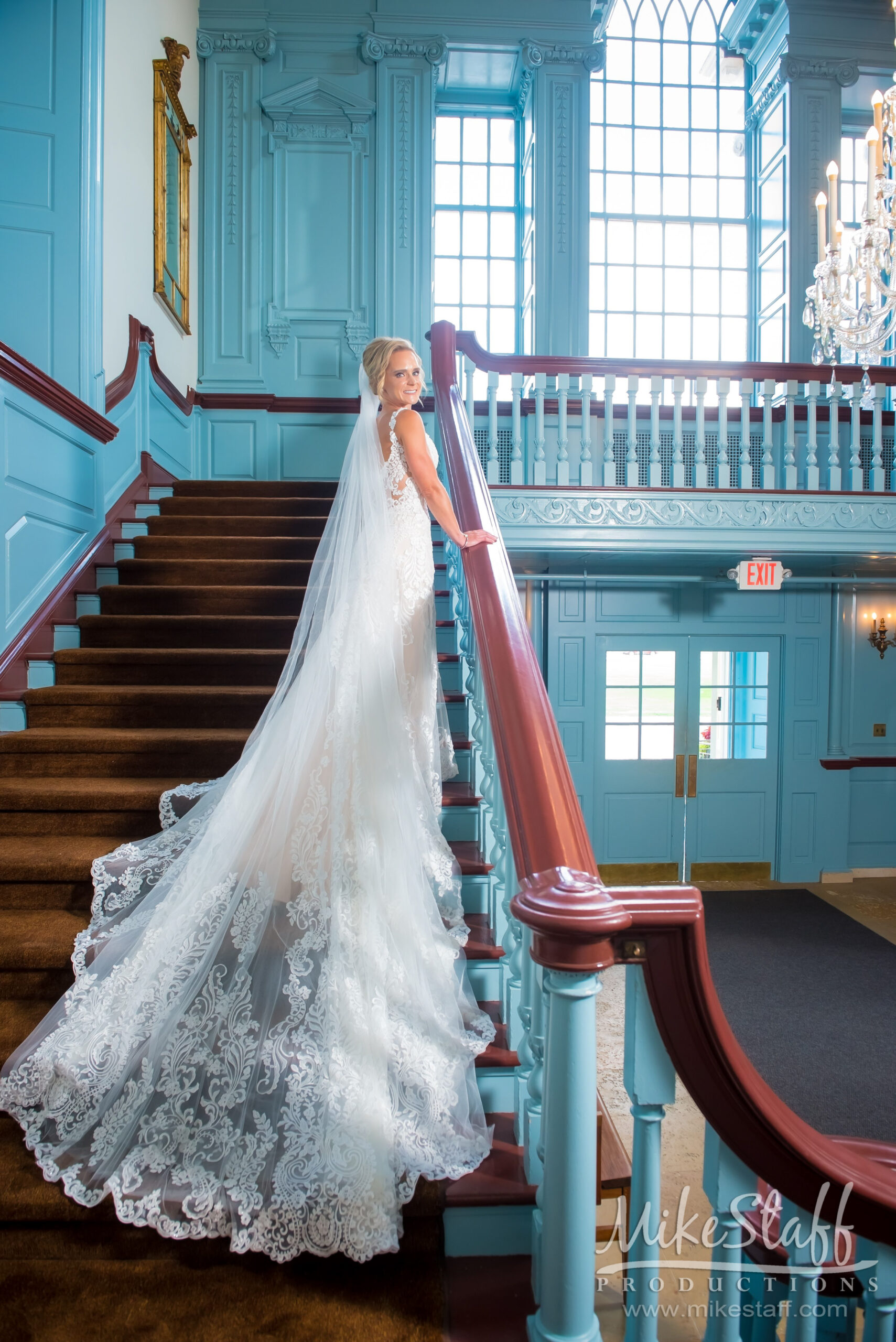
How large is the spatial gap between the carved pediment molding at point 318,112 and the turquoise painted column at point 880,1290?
25.2ft

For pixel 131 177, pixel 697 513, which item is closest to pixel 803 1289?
pixel 697 513

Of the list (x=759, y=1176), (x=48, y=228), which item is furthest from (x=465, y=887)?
(x=48, y=228)

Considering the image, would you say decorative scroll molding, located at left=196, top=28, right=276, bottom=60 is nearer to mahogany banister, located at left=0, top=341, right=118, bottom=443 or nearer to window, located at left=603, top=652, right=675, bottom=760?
mahogany banister, located at left=0, top=341, right=118, bottom=443

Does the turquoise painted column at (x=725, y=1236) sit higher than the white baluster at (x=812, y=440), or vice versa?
the white baluster at (x=812, y=440)

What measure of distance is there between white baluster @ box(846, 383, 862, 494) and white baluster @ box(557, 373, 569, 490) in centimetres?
182

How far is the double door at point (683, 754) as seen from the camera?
727 cm

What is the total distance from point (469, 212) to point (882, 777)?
631 cm

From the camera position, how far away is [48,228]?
4035 mm

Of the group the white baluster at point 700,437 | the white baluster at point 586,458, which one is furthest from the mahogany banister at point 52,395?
the white baluster at point 700,437

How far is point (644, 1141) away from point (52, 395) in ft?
12.1

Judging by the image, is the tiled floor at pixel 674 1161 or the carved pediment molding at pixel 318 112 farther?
the carved pediment molding at pixel 318 112

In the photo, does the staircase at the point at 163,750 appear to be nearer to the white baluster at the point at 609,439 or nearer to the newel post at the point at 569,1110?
the newel post at the point at 569,1110

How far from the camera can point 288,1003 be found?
174 centimetres

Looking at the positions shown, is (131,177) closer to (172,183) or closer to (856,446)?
(172,183)
